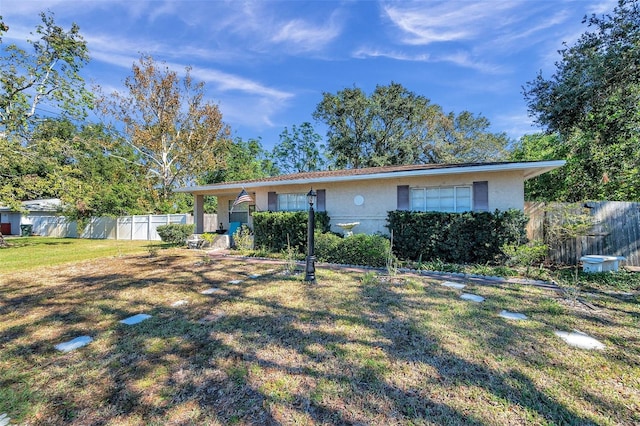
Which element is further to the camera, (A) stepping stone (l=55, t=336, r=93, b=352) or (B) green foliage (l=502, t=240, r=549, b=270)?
(B) green foliage (l=502, t=240, r=549, b=270)

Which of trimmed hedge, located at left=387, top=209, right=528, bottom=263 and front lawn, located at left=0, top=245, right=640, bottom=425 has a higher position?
trimmed hedge, located at left=387, top=209, right=528, bottom=263

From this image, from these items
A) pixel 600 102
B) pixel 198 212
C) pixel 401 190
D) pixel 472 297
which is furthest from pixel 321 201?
pixel 600 102

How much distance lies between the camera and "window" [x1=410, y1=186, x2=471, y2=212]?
28.1ft

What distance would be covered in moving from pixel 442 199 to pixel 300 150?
22.0m

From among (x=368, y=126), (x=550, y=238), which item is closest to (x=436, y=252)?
(x=550, y=238)

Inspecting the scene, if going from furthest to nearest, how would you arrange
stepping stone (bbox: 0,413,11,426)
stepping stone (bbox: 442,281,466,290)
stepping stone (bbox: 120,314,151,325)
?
stepping stone (bbox: 442,281,466,290), stepping stone (bbox: 120,314,151,325), stepping stone (bbox: 0,413,11,426)

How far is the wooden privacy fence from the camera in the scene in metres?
7.11

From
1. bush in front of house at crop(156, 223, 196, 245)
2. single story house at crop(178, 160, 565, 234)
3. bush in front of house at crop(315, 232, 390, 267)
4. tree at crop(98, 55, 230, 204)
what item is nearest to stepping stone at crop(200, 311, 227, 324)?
bush in front of house at crop(315, 232, 390, 267)

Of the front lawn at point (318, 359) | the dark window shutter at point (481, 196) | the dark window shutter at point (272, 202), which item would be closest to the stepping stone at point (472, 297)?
the front lawn at point (318, 359)

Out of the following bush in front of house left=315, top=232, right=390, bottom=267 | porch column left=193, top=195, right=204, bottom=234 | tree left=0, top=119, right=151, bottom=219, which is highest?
tree left=0, top=119, right=151, bottom=219

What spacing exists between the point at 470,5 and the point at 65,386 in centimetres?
1128

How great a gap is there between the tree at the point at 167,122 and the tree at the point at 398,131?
10.2 meters

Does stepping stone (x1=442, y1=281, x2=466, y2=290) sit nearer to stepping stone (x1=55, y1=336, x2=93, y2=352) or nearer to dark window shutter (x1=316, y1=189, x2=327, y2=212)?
dark window shutter (x1=316, y1=189, x2=327, y2=212)

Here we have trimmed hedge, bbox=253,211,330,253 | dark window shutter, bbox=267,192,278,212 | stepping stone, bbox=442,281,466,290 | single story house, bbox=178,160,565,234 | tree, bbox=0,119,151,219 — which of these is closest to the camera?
stepping stone, bbox=442,281,466,290
